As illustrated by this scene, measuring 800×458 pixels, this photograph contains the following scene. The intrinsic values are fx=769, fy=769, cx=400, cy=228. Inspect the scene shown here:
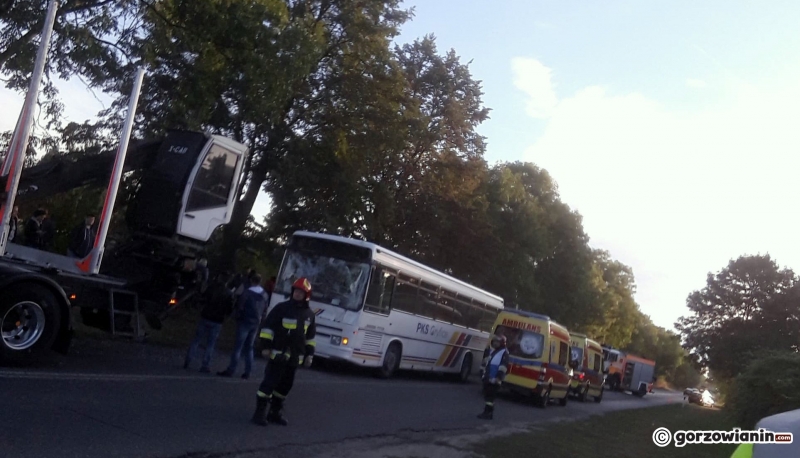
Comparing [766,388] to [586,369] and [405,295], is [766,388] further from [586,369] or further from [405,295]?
[586,369]

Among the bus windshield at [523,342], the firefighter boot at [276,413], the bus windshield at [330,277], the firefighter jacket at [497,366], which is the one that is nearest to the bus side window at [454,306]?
the bus windshield at [523,342]

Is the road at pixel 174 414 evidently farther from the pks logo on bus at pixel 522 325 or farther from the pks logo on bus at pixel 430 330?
the pks logo on bus at pixel 430 330

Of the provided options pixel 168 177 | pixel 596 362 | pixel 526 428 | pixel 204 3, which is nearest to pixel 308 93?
pixel 204 3

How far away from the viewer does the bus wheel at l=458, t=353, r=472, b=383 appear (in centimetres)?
2562

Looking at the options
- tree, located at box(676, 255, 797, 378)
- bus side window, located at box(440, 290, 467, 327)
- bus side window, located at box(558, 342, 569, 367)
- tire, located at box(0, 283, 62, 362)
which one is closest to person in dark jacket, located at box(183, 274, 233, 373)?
tire, located at box(0, 283, 62, 362)

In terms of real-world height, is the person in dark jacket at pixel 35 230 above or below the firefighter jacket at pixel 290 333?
above

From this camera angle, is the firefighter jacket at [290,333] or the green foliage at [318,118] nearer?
the firefighter jacket at [290,333]

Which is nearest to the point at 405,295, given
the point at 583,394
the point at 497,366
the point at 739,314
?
the point at 497,366

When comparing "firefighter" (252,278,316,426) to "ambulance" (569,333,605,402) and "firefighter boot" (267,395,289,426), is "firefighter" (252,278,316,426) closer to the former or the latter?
"firefighter boot" (267,395,289,426)

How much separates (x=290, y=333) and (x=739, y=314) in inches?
1216

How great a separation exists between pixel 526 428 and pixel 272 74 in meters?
9.27

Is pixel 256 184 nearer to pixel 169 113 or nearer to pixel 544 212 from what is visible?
pixel 169 113

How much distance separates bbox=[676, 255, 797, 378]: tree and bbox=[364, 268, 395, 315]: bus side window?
15310 mm

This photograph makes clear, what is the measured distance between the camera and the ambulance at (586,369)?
29531mm
